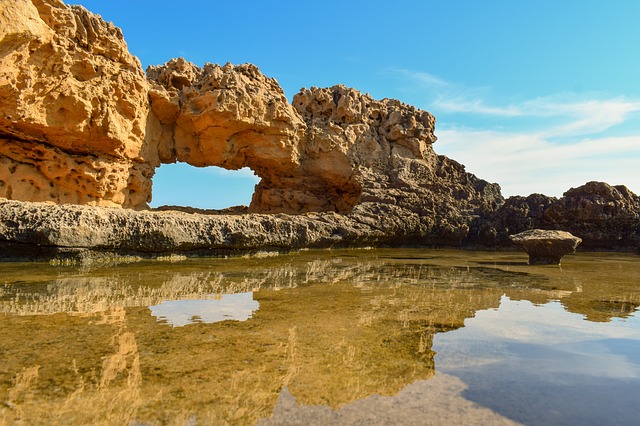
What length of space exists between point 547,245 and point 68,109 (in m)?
9.42

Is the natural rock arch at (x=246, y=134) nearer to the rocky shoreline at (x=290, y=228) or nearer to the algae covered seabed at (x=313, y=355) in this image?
the rocky shoreline at (x=290, y=228)

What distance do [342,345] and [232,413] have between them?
3.07 ft

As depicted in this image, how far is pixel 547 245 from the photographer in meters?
7.36

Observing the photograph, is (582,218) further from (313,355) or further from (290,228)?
(313,355)

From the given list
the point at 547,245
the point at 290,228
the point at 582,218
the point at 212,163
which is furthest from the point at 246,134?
the point at 582,218

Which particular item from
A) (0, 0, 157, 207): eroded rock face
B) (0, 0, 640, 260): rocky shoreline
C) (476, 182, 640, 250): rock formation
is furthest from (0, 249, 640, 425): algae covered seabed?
(476, 182, 640, 250): rock formation

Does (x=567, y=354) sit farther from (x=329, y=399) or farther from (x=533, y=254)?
(x=533, y=254)

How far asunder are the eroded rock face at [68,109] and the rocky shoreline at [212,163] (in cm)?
3

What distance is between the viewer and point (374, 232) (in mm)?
11211

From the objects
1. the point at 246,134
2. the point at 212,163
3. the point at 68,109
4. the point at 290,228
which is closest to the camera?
the point at 68,109

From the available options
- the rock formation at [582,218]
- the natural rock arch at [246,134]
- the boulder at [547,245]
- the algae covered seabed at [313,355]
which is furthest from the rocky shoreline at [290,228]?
the boulder at [547,245]

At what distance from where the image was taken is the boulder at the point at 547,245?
24.0 ft

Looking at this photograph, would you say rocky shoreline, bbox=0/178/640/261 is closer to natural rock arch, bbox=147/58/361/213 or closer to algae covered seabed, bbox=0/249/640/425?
algae covered seabed, bbox=0/249/640/425

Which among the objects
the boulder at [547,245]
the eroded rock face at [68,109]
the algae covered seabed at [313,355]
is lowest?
the algae covered seabed at [313,355]
